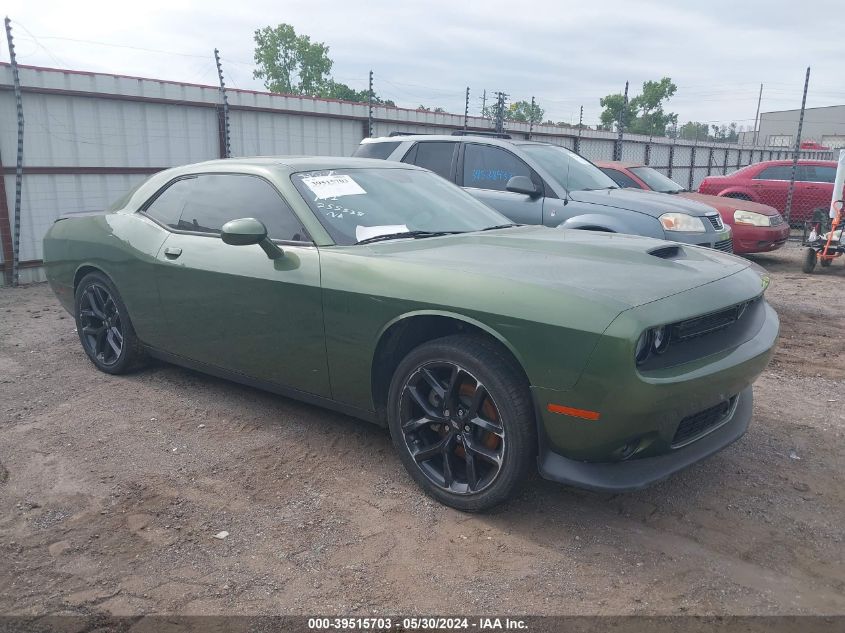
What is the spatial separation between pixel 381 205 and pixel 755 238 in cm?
778

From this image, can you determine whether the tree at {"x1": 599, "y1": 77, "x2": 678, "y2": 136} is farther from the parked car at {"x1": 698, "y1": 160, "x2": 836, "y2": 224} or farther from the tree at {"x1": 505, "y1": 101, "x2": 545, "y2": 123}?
the parked car at {"x1": 698, "y1": 160, "x2": 836, "y2": 224}

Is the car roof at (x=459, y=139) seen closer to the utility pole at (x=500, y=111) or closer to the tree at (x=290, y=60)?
the utility pole at (x=500, y=111)

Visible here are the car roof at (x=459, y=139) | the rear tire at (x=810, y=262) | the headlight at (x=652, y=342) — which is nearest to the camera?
→ the headlight at (x=652, y=342)

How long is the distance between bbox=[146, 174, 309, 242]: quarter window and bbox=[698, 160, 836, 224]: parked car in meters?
11.7

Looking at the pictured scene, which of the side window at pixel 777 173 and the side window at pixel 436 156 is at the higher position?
the side window at pixel 436 156

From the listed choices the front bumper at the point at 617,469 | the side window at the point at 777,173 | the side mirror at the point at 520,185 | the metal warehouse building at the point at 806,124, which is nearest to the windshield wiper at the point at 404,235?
the front bumper at the point at 617,469

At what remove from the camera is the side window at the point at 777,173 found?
13501 mm

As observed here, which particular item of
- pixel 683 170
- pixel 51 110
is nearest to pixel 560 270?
pixel 51 110

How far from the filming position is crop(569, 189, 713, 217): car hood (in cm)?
674

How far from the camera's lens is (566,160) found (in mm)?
7539

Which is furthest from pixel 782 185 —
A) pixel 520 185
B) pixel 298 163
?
pixel 298 163

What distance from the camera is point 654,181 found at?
34.8 ft

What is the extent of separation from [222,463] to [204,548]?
0.81m

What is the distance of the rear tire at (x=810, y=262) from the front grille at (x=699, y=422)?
787cm
